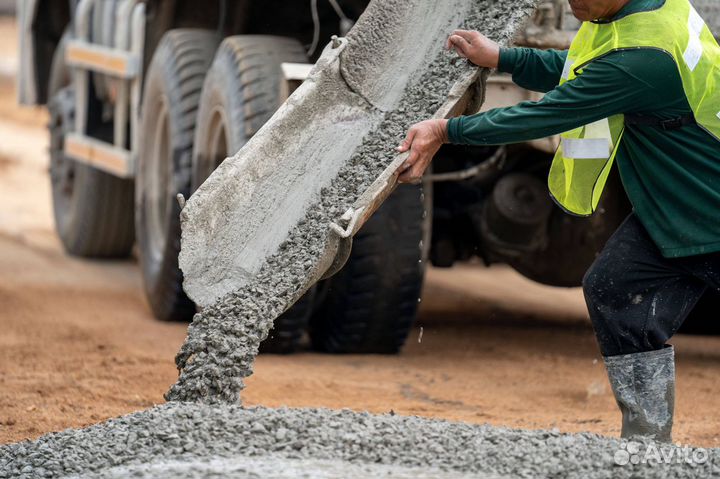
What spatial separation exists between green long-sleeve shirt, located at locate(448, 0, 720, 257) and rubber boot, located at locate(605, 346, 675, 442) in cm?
35

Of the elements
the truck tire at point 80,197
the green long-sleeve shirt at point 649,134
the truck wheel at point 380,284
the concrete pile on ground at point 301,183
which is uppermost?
the green long-sleeve shirt at point 649,134

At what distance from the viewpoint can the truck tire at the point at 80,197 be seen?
383 inches

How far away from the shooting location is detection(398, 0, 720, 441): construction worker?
4.10 meters

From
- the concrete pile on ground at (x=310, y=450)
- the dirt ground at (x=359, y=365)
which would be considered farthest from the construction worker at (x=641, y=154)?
the dirt ground at (x=359, y=365)

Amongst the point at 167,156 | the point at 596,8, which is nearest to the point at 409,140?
the point at 596,8

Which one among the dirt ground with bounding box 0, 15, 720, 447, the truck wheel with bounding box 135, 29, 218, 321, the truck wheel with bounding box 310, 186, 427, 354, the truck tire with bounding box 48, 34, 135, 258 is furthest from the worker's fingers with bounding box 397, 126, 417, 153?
the truck tire with bounding box 48, 34, 135, 258

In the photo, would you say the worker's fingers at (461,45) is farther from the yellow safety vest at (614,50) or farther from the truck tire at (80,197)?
the truck tire at (80,197)

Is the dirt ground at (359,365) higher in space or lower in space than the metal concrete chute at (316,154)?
lower

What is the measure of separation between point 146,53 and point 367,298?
257 centimetres

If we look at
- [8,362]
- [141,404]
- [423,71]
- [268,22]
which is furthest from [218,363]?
[268,22]

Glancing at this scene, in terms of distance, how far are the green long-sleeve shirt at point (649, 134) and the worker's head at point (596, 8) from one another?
0.11ft

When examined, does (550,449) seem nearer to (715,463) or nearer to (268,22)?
(715,463)

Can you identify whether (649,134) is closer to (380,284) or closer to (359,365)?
(380,284)

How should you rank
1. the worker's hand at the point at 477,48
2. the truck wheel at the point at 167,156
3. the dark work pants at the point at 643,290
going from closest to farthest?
1. the dark work pants at the point at 643,290
2. the worker's hand at the point at 477,48
3. the truck wheel at the point at 167,156
